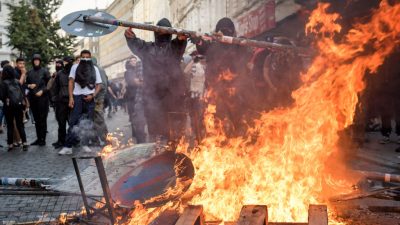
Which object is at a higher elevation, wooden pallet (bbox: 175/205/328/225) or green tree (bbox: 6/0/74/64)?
green tree (bbox: 6/0/74/64)

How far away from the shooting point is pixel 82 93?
8711 millimetres

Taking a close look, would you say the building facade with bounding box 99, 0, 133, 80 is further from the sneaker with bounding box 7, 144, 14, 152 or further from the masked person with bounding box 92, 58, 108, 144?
the masked person with bounding box 92, 58, 108, 144

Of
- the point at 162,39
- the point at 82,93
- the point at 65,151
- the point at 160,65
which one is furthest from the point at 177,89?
the point at 65,151

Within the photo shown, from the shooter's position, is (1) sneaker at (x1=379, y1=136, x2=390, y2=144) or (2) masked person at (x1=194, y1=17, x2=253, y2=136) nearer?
(2) masked person at (x1=194, y1=17, x2=253, y2=136)

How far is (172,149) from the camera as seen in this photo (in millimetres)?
4305

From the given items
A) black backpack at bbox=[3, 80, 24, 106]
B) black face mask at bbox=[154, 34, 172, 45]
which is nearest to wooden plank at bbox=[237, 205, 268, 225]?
black face mask at bbox=[154, 34, 172, 45]

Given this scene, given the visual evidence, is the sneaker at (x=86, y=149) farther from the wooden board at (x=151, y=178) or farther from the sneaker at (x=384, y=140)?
the sneaker at (x=384, y=140)

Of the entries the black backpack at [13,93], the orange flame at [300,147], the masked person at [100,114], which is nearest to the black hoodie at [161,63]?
the orange flame at [300,147]

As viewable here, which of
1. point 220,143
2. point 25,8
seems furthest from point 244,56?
point 25,8

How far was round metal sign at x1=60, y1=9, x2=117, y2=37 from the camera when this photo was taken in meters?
5.62

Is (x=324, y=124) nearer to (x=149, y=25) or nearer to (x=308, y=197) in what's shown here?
(x=308, y=197)

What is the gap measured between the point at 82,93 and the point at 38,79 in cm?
244

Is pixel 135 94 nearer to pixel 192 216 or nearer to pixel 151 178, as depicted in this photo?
pixel 151 178

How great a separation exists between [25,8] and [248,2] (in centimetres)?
2579
